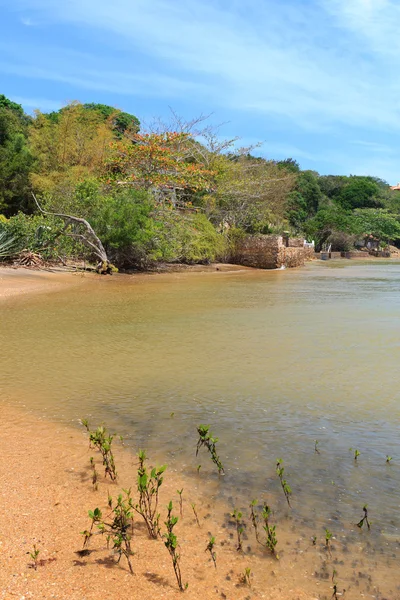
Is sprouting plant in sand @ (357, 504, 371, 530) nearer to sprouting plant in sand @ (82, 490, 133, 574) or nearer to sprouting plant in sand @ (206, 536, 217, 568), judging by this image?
sprouting plant in sand @ (206, 536, 217, 568)

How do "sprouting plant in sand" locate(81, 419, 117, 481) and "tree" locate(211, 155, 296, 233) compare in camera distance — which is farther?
"tree" locate(211, 155, 296, 233)

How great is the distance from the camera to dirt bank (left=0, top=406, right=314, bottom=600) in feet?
6.96

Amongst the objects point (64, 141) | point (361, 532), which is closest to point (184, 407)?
point (361, 532)

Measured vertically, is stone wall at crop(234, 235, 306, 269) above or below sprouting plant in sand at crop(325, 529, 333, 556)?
above

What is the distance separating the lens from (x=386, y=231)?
182 ft

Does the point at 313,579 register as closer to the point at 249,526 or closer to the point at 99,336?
the point at 249,526

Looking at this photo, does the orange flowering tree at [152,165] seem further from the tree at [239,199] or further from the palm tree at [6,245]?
the palm tree at [6,245]

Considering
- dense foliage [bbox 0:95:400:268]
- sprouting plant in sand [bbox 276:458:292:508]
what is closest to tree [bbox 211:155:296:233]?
Answer: dense foliage [bbox 0:95:400:268]

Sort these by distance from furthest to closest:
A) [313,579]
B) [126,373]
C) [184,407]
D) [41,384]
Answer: [126,373]
[41,384]
[184,407]
[313,579]

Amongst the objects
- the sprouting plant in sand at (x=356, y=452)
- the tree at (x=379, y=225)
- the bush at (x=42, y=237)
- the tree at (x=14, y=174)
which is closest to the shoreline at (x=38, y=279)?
the bush at (x=42, y=237)

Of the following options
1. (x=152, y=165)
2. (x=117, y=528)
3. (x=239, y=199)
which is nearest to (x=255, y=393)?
(x=117, y=528)

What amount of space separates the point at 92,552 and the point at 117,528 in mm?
155

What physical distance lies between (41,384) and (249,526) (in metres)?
3.07

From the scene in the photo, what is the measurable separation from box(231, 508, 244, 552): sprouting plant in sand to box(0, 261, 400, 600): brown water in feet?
0.49
